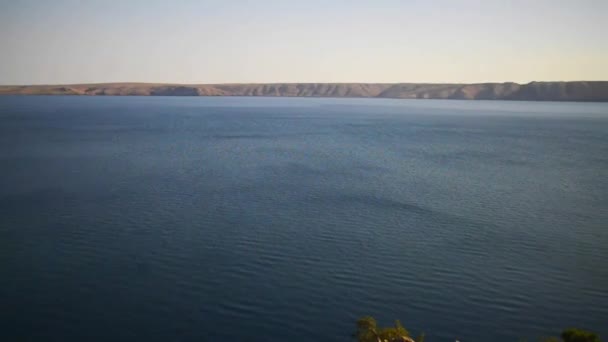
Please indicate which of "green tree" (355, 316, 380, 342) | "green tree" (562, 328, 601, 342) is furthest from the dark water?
"green tree" (562, 328, 601, 342)

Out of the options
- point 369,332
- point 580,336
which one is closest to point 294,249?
point 369,332

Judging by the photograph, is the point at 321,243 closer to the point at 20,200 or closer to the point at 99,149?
the point at 20,200

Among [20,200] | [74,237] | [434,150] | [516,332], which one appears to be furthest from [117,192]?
[434,150]

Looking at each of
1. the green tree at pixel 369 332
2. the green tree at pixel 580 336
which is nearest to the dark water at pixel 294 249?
the green tree at pixel 369 332

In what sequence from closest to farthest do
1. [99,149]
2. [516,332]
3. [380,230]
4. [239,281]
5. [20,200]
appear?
1. [516,332]
2. [239,281]
3. [380,230]
4. [20,200]
5. [99,149]

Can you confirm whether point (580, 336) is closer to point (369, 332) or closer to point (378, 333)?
point (378, 333)

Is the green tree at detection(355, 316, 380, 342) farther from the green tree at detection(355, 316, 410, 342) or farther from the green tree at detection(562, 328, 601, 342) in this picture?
the green tree at detection(562, 328, 601, 342)

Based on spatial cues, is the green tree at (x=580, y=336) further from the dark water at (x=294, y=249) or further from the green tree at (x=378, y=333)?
the dark water at (x=294, y=249)

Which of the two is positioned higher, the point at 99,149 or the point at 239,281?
the point at 99,149
